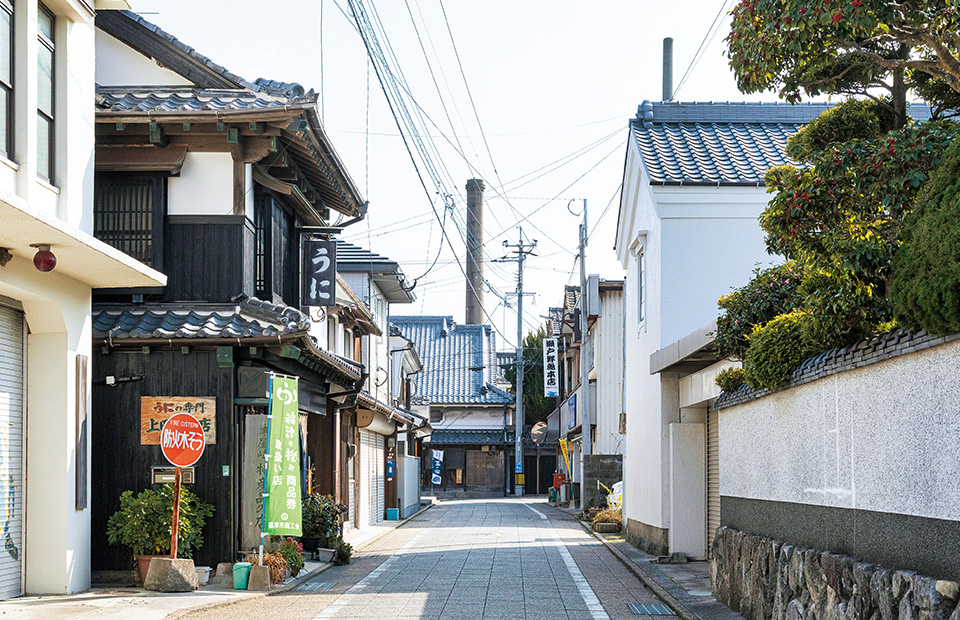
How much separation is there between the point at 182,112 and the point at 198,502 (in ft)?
18.1

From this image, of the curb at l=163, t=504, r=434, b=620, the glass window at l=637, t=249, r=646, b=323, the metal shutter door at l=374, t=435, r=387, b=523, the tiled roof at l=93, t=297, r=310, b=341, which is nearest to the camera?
the curb at l=163, t=504, r=434, b=620

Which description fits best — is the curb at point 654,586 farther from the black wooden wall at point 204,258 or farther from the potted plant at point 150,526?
the black wooden wall at point 204,258

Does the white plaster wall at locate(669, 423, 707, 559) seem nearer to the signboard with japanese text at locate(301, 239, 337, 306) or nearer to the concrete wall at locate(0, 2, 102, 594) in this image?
the signboard with japanese text at locate(301, 239, 337, 306)

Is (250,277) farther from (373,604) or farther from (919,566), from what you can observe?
(919,566)

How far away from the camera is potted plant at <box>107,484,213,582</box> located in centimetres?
1403

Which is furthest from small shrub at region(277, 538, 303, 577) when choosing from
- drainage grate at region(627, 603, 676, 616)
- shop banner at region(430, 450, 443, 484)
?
shop banner at region(430, 450, 443, 484)

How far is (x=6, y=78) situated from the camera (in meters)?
11.4

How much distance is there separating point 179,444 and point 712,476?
916cm

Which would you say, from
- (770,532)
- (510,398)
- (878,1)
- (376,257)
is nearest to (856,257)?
(878,1)

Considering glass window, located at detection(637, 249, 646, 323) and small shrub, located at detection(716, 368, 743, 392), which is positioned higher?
glass window, located at detection(637, 249, 646, 323)

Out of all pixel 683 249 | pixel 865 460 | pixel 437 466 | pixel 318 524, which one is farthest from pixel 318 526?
pixel 437 466

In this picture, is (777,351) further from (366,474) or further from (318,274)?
(366,474)

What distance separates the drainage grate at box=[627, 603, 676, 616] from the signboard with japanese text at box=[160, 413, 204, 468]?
19.0 feet

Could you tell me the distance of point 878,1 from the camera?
7.04 metres
